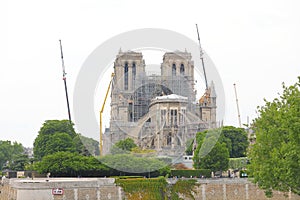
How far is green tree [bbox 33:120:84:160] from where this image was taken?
74188 millimetres

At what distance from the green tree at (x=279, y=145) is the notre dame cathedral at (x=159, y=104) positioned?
45233 mm

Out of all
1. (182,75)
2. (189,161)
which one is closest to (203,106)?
(182,75)

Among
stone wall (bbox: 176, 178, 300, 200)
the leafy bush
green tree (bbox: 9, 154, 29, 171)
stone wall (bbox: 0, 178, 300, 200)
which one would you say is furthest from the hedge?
green tree (bbox: 9, 154, 29, 171)

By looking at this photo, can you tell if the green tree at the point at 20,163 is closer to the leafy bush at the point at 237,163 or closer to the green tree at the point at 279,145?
the leafy bush at the point at 237,163

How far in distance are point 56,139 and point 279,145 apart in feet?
143

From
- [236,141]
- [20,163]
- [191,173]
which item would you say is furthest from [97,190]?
[236,141]

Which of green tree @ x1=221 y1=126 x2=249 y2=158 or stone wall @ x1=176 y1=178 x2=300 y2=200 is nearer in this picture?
stone wall @ x1=176 y1=178 x2=300 y2=200

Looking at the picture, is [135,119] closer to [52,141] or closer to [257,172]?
[52,141]

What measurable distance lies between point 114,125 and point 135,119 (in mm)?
6573

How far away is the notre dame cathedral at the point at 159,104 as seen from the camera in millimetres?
91625

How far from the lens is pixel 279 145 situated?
1435 inches

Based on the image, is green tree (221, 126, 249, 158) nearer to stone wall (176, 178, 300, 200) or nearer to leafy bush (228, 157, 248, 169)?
leafy bush (228, 157, 248, 169)

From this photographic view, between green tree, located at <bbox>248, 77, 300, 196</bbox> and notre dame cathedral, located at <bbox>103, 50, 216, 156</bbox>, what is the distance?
148ft

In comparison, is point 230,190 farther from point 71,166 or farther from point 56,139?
point 56,139
